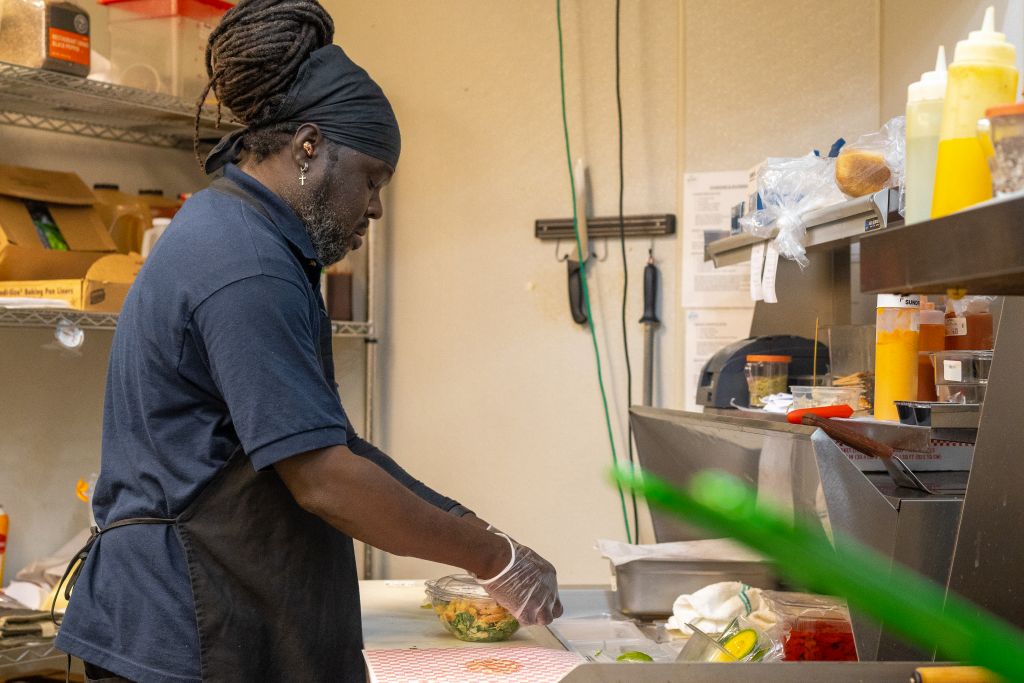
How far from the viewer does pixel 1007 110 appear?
0.71 metres

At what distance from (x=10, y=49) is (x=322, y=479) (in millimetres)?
1840

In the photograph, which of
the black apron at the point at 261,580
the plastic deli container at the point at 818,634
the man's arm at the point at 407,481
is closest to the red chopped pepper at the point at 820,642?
the plastic deli container at the point at 818,634

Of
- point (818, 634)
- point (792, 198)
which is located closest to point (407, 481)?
point (818, 634)

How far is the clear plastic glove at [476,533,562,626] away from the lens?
5.51 ft

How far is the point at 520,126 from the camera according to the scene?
341 centimetres

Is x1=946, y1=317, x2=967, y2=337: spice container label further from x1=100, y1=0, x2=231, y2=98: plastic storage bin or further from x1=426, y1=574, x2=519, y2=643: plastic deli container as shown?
x1=100, y1=0, x2=231, y2=98: plastic storage bin

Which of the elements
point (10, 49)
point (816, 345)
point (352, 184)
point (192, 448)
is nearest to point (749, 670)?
point (192, 448)

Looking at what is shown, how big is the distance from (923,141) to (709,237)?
2275 millimetres

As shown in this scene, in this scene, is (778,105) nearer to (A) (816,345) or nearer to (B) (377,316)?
(A) (816,345)

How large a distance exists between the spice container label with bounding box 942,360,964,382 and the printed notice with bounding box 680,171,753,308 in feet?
5.17

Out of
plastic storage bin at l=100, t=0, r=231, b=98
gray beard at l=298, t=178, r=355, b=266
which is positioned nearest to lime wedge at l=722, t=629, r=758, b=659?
gray beard at l=298, t=178, r=355, b=266

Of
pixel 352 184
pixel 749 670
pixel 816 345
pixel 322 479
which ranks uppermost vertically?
pixel 352 184

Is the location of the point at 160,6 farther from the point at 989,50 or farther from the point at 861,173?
the point at 989,50

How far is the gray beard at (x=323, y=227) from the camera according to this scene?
1671 millimetres
